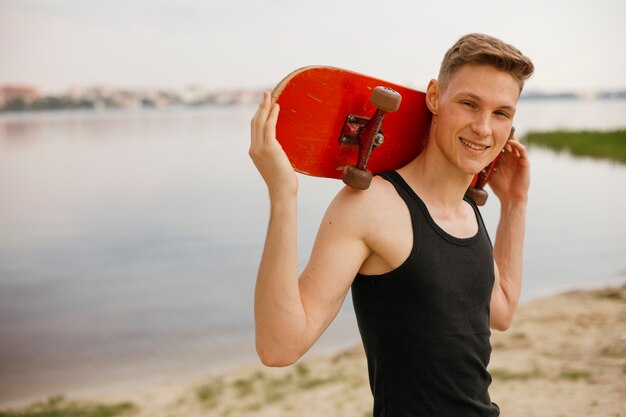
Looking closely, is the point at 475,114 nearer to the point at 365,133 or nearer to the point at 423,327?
the point at 365,133

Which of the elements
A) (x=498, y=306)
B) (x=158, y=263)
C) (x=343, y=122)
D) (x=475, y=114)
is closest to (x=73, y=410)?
(x=498, y=306)

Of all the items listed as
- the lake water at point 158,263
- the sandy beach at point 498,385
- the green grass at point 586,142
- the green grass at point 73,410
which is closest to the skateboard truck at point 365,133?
the sandy beach at point 498,385

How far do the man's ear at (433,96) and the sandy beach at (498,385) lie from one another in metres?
2.99

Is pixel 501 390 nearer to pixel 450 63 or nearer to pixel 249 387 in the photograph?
pixel 249 387

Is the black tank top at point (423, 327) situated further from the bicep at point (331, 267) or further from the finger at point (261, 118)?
the finger at point (261, 118)

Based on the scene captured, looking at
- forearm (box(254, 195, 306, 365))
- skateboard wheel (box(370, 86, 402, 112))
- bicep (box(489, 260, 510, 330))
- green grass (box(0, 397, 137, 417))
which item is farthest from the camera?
green grass (box(0, 397, 137, 417))

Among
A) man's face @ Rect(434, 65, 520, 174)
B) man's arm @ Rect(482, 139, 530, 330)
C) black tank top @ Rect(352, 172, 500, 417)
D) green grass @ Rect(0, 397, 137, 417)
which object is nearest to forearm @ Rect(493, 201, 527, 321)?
man's arm @ Rect(482, 139, 530, 330)

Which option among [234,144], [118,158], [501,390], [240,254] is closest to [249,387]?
[501,390]

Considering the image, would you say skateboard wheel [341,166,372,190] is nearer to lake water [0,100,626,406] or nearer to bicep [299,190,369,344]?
bicep [299,190,369,344]

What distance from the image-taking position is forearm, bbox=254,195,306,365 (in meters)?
1.43

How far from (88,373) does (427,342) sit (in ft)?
20.2

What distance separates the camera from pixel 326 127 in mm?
1689

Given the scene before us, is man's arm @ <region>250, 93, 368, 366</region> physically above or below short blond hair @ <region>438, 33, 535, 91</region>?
→ below

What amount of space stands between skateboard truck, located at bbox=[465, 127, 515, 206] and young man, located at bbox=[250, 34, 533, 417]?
1.07ft
